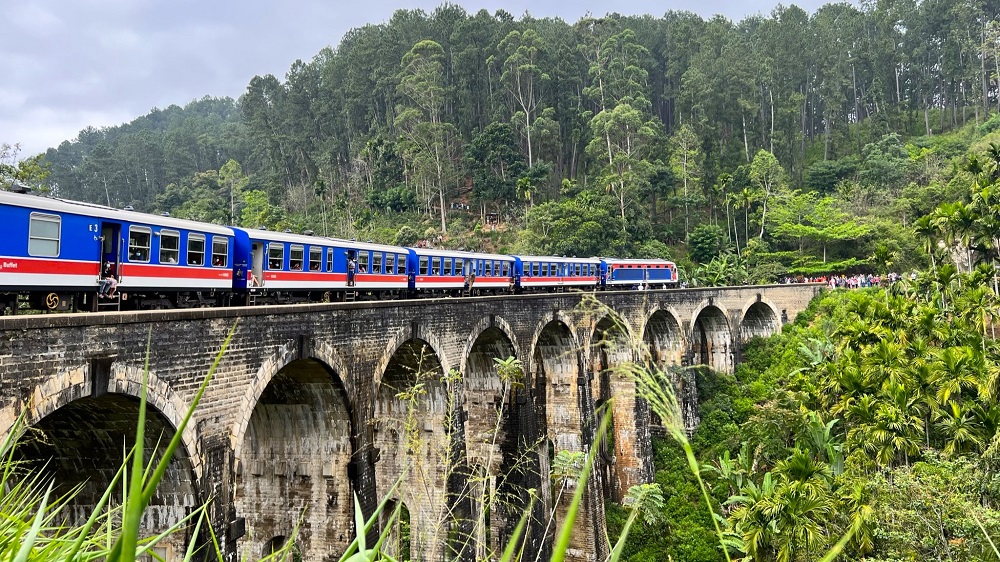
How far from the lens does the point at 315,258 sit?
16.8 metres

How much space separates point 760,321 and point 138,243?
3800 cm

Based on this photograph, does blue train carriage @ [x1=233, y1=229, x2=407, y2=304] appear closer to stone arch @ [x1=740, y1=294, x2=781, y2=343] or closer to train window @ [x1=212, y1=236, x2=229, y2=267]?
train window @ [x1=212, y1=236, x2=229, y2=267]

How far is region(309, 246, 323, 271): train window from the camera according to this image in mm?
16562

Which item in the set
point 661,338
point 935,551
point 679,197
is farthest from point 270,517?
point 679,197

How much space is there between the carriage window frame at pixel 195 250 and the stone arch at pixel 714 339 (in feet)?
93.7

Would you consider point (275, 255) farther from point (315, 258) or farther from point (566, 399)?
point (566, 399)

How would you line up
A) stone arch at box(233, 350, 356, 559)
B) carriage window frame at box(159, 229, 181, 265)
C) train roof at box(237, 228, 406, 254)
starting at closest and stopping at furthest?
carriage window frame at box(159, 229, 181, 265) → stone arch at box(233, 350, 356, 559) → train roof at box(237, 228, 406, 254)

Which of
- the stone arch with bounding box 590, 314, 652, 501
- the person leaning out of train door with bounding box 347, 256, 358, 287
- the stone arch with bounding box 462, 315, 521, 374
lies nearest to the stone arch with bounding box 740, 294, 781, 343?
the stone arch with bounding box 590, 314, 652, 501

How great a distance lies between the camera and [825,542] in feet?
51.6

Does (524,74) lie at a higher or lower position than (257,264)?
higher

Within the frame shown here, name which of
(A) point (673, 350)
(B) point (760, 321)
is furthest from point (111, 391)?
(B) point (760, 321)

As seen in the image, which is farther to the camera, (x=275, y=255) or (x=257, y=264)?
(x=275, y=255)

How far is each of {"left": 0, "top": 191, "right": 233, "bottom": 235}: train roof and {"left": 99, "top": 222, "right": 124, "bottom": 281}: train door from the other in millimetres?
168

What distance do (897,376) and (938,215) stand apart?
13.0 meters
